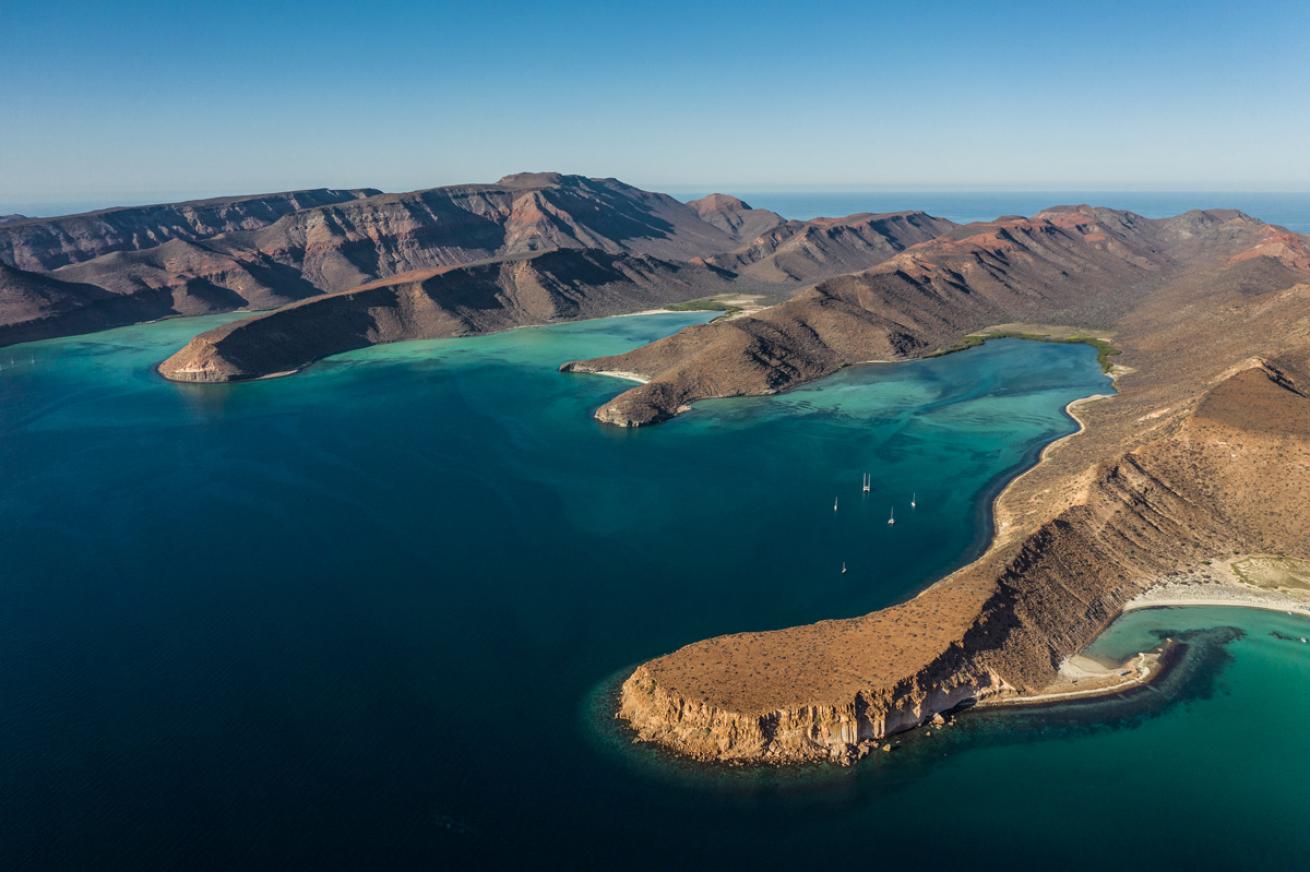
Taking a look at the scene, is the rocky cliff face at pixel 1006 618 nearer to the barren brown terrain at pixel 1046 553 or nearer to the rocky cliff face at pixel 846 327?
the barren brown terrain at pixel 1046 553

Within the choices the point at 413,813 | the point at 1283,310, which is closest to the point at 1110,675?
the point at 413,813

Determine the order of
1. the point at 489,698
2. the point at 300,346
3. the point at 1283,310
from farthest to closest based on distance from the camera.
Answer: the point at 300,346
the point at 1283,310
the point at 489,698

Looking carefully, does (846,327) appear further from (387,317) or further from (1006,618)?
(1006,618)

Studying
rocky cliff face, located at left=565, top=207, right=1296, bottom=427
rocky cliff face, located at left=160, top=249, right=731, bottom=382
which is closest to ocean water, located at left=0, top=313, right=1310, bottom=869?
rocky cliff face, located at left=565, top=207, right=1296, bottom=427

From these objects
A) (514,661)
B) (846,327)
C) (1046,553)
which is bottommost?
(514,661)

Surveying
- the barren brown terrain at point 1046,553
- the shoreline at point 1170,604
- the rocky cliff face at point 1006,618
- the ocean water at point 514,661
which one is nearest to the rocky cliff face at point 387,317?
the ocean water at point 514,661

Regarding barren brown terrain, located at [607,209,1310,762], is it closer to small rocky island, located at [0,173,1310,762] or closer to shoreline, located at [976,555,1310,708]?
small rocky island, located at [0,173,1310,762]

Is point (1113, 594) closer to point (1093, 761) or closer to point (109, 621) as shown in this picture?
point (1093, 761)

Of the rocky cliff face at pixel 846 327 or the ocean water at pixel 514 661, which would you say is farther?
the rocky cliff face at pixel 846 327

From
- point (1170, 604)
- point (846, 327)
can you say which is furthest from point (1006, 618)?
point (846, 327)
